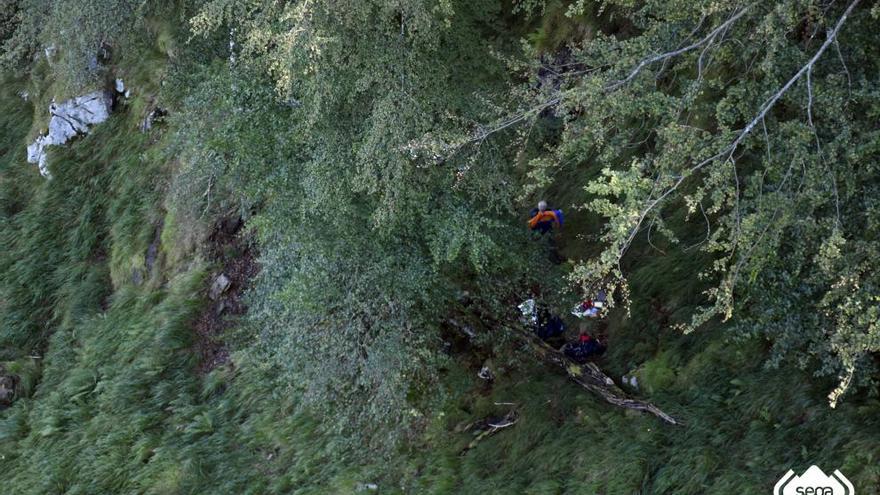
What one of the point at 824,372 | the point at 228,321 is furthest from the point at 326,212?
the point at 228,321

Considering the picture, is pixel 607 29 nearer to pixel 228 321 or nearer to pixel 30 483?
pixel 228 321

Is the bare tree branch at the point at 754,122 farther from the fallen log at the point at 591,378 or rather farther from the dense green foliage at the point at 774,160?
the fallen log at the point at 591,378

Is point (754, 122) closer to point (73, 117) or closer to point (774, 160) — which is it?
point (774, 160)

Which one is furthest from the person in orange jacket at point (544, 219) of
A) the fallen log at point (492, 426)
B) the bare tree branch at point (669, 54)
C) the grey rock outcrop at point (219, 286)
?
the grey rock outcrop at point (219, 286)
